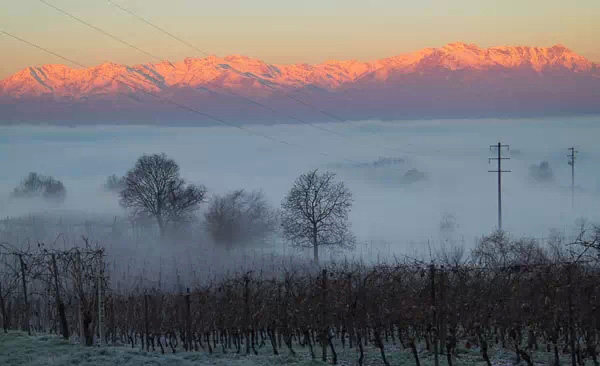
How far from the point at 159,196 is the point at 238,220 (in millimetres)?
6624

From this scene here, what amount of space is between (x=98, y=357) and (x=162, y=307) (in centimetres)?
742

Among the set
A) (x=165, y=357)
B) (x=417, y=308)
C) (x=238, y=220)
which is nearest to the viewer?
(x=165, y=357)

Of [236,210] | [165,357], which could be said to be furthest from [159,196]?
[165,357]

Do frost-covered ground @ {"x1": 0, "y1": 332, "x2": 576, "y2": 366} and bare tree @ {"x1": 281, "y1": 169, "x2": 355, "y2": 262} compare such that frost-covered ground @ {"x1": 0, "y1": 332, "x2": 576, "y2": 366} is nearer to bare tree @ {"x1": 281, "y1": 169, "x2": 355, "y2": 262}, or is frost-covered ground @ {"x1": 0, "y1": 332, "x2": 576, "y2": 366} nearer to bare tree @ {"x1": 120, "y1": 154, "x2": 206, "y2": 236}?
bare tree @ {"x1": 281, "y1": 169, "x2": 355, "y2": 262}

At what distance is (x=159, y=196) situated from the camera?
55.1 m

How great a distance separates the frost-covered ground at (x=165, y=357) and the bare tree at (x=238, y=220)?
3513 cm

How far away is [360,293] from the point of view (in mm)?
15758

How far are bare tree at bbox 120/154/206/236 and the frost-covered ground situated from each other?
37959 millimetres

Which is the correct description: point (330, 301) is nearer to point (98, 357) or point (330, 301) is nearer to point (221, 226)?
point (98, 357)

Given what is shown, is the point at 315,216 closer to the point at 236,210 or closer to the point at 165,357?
the point at 236,210

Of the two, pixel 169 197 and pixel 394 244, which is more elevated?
pixel 169 197

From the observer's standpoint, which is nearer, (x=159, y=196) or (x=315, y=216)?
(x=315, y=216)

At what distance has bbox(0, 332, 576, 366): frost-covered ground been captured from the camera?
44.9 feet

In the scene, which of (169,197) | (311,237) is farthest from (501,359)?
(169,197)
